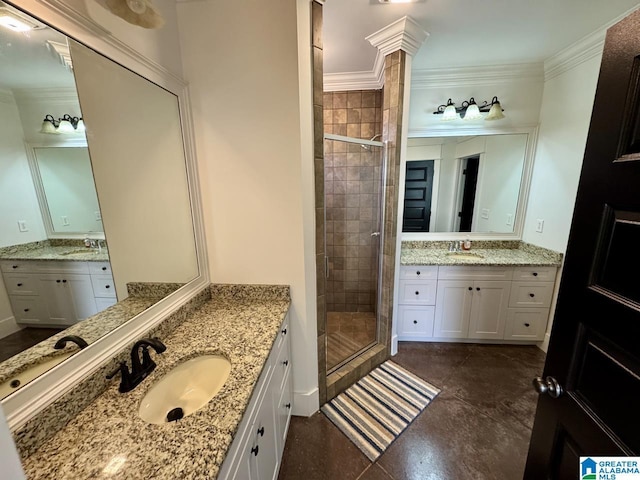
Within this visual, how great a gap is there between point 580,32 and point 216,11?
263 centimetres

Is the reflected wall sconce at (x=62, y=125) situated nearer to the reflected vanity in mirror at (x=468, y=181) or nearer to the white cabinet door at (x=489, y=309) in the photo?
the reflected vanity in mirror at (x=468, y=181)

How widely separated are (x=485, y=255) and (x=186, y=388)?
278 centimetres

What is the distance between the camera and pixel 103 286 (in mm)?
1017

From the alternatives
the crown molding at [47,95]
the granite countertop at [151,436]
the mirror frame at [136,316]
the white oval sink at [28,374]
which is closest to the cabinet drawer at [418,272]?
the granite countertop at [151,436]

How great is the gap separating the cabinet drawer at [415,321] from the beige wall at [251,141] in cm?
128

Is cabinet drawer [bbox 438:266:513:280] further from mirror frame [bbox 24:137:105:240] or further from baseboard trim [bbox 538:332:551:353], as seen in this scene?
mirror frame [bbox 24:137:105:240]

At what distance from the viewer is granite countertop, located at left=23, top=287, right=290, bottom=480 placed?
0.65 m

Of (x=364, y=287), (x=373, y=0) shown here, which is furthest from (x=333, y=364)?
(x=373, y=0)

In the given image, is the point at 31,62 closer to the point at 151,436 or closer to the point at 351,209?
the point at 151,436

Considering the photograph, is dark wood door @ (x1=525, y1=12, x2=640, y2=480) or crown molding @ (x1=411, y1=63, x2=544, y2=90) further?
crown molding @ (x1=411, y1=63, x2=544, y2=90)

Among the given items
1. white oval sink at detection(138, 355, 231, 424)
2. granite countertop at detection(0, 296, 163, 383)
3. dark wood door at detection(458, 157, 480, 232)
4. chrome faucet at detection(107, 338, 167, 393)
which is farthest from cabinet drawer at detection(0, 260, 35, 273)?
dark wood door at detection(458, 157, 480, 232)

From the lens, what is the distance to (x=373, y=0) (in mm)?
1562

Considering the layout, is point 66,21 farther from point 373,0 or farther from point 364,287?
point 364,287

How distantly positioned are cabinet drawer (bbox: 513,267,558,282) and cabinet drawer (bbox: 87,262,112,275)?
3028mm
